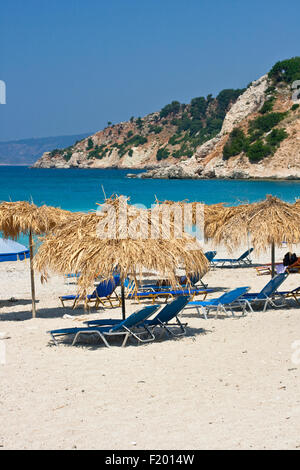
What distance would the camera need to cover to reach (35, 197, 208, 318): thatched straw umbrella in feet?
22.0

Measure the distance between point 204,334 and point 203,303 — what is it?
3.93 feet

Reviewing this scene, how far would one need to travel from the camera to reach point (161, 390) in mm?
5277

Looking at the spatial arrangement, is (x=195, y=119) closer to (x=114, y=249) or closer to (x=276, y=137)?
(x=276, y=137)

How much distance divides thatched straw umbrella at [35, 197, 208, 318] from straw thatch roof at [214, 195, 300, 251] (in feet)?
7.47

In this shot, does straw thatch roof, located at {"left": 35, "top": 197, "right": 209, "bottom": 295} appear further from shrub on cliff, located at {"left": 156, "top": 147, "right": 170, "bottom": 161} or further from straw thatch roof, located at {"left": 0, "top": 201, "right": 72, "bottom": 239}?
shrub on cliff, located at {"left": 156, "top": 147, "right": 170, "bottom": 161}

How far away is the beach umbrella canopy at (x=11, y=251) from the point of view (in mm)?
8992

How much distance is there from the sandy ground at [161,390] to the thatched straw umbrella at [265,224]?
1.32m

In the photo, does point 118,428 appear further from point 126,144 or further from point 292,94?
point 126,144

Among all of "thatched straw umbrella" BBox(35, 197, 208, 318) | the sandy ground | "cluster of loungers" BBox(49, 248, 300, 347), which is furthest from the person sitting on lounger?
"thatched straw umbrella" BBox(35, 197, 208, 318)

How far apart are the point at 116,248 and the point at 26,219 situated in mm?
2323

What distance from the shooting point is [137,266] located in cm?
672

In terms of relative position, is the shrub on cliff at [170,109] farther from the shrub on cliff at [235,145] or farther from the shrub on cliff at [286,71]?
the shrub on cliff at [235,145]

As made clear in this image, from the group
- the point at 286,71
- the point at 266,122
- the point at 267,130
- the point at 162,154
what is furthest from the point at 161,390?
the point at 162,154
